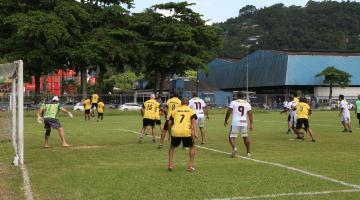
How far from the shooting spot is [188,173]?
37.7ft

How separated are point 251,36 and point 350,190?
5866 inches

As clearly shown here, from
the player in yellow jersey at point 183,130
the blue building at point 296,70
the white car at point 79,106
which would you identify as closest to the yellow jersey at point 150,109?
the player in yellow jersey at point 183,130

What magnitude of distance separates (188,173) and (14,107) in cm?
738

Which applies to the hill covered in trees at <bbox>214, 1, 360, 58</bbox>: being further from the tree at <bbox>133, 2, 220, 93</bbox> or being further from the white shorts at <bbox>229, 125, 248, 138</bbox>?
the white shorts at <bbox>229, 125, 248, 138</bbox>

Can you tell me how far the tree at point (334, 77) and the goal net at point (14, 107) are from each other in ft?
207

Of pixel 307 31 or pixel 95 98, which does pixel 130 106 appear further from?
pixel 307 31

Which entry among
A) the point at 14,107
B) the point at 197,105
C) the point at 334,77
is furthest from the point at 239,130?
the point at 334,77

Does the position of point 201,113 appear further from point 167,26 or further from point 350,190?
point 167,26

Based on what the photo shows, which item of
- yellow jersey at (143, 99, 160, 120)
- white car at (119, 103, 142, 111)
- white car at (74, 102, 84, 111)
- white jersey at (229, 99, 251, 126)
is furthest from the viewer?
white car at (119, 103, 142, 111)

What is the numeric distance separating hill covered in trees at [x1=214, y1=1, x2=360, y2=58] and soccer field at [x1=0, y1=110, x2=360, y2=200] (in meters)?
100

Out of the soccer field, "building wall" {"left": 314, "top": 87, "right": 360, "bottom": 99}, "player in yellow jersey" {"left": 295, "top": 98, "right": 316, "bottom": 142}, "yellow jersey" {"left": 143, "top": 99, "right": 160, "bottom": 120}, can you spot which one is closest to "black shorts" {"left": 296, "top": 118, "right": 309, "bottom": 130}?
"player in yellow jersey" {"left": 295, "top": 98, "right": 316, "bottom": 142}

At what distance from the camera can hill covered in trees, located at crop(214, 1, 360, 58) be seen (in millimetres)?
128250

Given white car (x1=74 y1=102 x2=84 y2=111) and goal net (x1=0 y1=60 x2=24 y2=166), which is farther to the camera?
white car (x1=74 y1=102 x2=84 y2=111)

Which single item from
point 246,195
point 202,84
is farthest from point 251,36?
point 246,195
